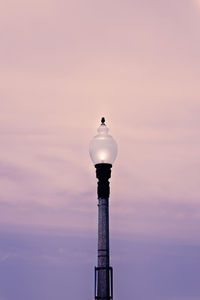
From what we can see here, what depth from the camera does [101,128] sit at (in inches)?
539

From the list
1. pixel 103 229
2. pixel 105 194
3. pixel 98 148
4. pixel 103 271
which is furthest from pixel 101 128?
pixel 103 271

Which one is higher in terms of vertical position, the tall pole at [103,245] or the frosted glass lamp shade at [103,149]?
the frosted glass lamp shade at [103,149]

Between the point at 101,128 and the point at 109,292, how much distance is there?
4807 mm

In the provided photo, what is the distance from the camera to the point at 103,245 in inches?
514

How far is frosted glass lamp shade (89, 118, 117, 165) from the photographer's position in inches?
524

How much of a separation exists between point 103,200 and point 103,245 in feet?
4.23

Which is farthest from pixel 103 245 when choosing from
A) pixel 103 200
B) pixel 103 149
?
pixel 103 149

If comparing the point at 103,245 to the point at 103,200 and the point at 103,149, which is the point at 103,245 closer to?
the point at 103,200

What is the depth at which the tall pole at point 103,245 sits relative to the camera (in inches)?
513

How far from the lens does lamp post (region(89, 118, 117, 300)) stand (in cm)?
1304

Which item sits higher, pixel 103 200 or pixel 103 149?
pixel 103 149

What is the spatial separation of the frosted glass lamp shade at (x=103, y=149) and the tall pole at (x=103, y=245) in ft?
0.53

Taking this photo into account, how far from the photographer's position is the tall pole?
42.7 ft

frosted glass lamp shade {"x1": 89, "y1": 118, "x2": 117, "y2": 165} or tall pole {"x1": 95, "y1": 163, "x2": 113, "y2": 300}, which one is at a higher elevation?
frosted glass lamp shade {"x1": 89, "y1": 118, "x2": 117, "y2": 165}
